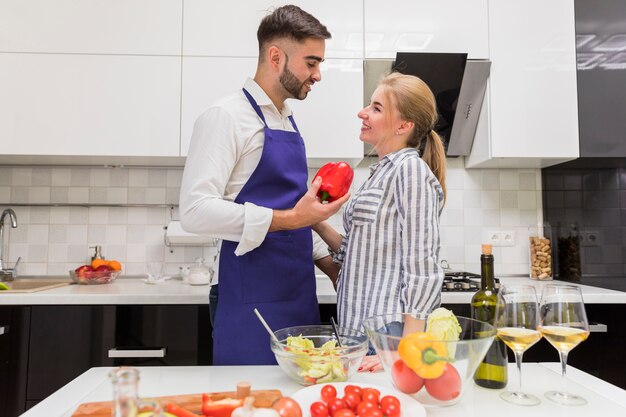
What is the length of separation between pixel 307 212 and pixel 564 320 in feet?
2.12

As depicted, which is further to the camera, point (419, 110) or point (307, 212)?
point (419, 110)

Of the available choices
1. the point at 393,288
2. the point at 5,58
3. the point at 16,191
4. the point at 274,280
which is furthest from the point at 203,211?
the point at 16,191

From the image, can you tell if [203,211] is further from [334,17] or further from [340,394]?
[334,17]

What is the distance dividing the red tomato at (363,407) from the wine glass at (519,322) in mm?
304

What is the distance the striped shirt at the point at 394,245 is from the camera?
1138mm

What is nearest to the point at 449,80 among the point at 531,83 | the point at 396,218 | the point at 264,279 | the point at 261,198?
the point at 531,83

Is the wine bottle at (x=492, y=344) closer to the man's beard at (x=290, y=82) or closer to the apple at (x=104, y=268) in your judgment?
the man's beard at (x=290, y=82)

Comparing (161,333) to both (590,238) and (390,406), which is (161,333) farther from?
(590,238)

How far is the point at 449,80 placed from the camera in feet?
7.28

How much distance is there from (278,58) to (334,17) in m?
0.90

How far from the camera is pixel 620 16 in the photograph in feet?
6.67

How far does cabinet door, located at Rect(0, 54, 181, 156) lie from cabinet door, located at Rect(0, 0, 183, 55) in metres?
0.05

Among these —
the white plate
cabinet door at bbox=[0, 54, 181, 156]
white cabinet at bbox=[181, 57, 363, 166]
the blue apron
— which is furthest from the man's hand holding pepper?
cabinet door at bbox=[0, 54, 181, 156]

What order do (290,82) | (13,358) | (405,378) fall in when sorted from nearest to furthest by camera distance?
(405,378) < (290,82) < (13,358)
